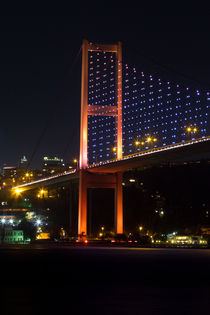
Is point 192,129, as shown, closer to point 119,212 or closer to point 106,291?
point 119,212

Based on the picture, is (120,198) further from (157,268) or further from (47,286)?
(47,286)

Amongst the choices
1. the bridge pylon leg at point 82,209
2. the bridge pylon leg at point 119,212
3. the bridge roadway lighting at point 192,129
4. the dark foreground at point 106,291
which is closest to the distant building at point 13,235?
the bridge pylon leg at point 82,209

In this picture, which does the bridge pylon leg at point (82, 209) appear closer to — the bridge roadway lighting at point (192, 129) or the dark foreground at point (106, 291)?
the bridge roadway lighting at point (192, 129)

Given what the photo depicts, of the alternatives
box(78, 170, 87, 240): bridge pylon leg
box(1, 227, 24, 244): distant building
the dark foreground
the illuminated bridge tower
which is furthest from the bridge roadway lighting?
box(1, 227, 24, 244): distant building

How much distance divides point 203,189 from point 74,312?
49.0 m

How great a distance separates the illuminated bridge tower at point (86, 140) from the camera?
41.5 m

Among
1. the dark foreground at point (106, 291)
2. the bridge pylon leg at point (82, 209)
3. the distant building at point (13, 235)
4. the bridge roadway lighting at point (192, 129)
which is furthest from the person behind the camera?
the distant building at point (13, 235)

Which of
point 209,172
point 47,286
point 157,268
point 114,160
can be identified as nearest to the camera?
point 47,286

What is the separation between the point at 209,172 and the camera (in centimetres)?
5778

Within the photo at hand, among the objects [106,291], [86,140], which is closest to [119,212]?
[86,140]

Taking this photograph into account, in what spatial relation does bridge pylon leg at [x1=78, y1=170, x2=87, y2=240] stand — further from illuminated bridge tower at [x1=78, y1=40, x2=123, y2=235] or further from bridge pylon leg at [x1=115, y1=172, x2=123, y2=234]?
bridge pylon leg at [x1=115, y1=172, x2=123, y2=234]

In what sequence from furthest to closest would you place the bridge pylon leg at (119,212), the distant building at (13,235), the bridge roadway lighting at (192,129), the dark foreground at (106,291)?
the distant building at (13,235), the bridge pylon leg at (119,212), the bridge roadway lighting at (192,129), the dark foreground at (106,291)

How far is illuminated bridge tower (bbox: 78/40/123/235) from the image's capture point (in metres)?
41.5

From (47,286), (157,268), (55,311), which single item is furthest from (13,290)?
(157,268)
